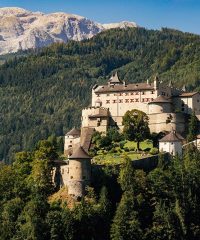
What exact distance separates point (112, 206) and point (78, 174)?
6642mm

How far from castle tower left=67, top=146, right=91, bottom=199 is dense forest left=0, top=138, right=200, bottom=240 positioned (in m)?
1.41

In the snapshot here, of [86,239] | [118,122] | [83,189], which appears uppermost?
[118,122]

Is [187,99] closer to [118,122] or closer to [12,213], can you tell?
[118,122]

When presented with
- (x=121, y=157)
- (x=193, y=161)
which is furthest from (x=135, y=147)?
(x=193, y=161)

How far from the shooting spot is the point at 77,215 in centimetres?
9456

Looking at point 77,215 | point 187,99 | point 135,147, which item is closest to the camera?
point 77,215

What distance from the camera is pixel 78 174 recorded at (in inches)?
3905

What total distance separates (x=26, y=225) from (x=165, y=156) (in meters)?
26.0

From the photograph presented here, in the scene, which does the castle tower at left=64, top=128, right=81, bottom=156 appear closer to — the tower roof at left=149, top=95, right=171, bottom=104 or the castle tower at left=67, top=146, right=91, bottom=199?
the tower roof at left=149, top=95, right=171, bottom=104

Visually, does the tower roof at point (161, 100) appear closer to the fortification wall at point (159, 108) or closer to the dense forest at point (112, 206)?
the fortification wall at point (159, 108)

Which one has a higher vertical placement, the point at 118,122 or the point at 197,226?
the point at 118,122

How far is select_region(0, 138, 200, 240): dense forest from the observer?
309ft

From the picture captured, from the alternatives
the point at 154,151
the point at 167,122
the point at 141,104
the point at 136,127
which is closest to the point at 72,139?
the point at 141,104

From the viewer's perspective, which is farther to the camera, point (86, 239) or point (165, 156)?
point (165, 156)
